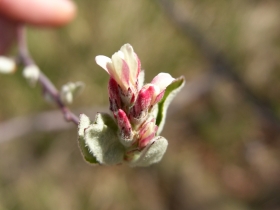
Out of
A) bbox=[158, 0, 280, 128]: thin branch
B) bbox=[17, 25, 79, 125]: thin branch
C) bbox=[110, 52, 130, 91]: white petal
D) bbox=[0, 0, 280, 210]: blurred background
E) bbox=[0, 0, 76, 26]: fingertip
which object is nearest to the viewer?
bbox=[110, 52, 130, 91]: white petal

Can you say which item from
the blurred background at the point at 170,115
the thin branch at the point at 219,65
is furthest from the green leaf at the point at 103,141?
the blurred background at the point at 170,115

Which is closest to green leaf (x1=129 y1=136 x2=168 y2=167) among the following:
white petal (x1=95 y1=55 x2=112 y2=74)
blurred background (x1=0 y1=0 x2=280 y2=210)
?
white petal (x1=95 y1=55 x2=112 y2=74)

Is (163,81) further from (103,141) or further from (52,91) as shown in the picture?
(52,91)

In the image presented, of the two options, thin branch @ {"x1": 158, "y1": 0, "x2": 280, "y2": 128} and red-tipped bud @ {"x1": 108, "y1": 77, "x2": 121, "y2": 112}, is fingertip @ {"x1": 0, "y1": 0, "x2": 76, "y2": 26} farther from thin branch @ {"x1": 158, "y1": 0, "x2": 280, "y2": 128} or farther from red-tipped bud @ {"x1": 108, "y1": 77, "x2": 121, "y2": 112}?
red-tipped bud @ {"x1": 108, "y1": 77, "x2": 121, "y2": 112}

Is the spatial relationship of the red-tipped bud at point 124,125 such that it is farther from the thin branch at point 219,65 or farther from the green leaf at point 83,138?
the thin branch at point 219,65

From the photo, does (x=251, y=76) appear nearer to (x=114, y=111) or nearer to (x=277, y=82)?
(x=277, y=82)

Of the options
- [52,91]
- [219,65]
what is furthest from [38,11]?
[219,65]

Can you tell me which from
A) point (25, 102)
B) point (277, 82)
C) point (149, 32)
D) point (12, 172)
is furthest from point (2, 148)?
point (277, 82)
